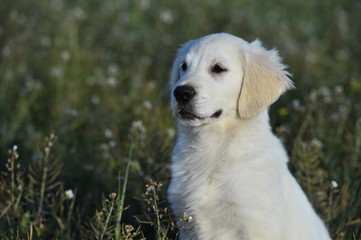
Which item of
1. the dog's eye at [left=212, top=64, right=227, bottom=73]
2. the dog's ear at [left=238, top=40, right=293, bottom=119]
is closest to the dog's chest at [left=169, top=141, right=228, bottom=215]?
the dog's ear at [left=238, top=40, right=293, bottom=119]

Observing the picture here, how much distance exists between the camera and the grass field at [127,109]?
3.88 meters

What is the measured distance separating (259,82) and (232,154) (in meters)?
0.43

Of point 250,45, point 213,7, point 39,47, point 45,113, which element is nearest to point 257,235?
point 250,45

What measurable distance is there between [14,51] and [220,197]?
12.2 ft

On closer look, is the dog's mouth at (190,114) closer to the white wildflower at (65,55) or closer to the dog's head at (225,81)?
the dog's head at (225,81)

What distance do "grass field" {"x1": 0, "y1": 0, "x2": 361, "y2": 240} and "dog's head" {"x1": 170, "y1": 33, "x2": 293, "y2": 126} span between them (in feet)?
1.44

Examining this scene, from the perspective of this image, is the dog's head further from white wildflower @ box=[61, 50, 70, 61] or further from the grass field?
white wildflower @ box=[61, 50, 70, 61]

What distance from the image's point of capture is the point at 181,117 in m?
3.45

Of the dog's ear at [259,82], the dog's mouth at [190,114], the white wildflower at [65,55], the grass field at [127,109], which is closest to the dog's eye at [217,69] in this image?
the dog's ear at [259,82]

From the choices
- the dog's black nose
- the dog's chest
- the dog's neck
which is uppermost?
the dog's black nose

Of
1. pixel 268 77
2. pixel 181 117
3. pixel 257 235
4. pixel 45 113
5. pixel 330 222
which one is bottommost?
pixel 45 113

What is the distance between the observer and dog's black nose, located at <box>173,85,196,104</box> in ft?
11.0

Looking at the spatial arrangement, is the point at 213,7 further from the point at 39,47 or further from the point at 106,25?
the point at 39,47

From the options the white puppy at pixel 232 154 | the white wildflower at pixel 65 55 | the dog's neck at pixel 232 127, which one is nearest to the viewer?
the white puppy at pixel 232 154
